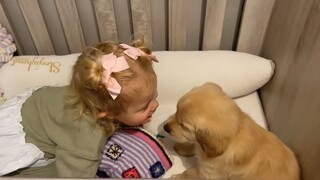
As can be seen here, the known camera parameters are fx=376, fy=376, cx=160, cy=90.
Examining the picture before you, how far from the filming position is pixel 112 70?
981 mm

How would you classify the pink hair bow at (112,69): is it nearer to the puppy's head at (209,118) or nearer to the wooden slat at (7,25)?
the puppy's head at (209,118)

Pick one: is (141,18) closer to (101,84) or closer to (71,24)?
(71,24)

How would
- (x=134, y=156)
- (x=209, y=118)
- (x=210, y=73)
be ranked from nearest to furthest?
(x=209, y=118), (x=134, y=156), (x=210, y=73)

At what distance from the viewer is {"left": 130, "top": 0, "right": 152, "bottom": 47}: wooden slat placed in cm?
131

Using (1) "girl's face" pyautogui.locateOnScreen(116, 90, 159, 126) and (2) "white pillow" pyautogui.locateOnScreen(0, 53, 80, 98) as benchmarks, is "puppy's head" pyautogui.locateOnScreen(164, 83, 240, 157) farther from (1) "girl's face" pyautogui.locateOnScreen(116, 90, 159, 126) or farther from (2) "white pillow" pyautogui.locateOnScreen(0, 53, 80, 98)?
(2) "white pillow" pyautogui.locateOnScreen(0, 53, 80, 98)

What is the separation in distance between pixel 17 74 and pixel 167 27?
58 cm

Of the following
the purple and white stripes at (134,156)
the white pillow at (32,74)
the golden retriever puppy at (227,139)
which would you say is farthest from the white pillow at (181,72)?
the golden retriever puppy at (227,139)

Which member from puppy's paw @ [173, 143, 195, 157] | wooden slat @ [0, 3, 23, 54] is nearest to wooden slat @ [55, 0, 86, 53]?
wooden slat @ [0, 3, 23, 54]

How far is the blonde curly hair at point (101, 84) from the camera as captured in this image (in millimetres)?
1000

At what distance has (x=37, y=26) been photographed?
4.56ft

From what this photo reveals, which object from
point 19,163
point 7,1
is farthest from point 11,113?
point 7,1

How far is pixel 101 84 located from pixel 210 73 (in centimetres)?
49

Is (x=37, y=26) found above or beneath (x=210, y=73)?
above

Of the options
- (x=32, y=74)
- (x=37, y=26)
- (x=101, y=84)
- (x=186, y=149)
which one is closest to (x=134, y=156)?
(x=186, y=149)
